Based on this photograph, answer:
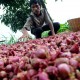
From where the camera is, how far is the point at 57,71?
956mm

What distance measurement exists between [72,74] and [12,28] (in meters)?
17.2

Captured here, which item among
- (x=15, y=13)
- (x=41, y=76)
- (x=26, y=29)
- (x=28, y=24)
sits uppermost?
(x=15, y=13)

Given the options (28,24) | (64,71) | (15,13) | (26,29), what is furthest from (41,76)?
(15,13)

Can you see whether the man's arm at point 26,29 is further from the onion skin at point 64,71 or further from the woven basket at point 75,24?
the onion skin at point 64,71

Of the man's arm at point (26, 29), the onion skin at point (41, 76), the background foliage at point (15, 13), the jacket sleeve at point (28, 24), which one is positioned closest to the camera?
the onion skin at point (41, 76)

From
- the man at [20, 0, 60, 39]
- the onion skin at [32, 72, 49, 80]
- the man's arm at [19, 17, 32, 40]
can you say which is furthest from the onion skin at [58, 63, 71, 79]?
the man at [20, 0, 60, 39]

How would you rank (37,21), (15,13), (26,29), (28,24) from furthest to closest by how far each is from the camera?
(15,13)
(37,21)
(28,24)
(26,29)

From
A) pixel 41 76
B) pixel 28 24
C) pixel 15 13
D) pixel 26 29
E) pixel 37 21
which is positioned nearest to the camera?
Answer: pixel 41 76

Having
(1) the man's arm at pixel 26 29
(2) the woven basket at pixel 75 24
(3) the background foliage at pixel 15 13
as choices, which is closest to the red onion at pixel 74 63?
(1) the man's arm at pixel 26 29

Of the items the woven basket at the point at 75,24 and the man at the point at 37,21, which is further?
the woven basket at the point at 75,24

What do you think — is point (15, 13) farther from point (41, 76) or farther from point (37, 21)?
point (41, 76)

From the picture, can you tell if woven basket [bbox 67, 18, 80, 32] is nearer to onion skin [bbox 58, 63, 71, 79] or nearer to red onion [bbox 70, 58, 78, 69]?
red onion [bbox 70, 58, 78, 69]

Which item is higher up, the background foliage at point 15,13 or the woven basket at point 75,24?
the background foliage at point 15,13

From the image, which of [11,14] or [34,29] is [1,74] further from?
[11,14]
